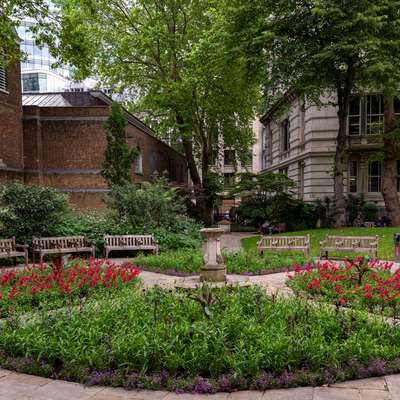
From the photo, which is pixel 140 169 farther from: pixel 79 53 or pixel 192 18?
pixel 79 53

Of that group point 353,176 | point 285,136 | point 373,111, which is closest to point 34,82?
point 285,136

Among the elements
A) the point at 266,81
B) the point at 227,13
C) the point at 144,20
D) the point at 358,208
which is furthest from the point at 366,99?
the point at 144,20

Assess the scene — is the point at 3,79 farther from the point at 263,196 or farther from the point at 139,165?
the point at 263,196

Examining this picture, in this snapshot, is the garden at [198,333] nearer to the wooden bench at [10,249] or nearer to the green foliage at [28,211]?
the wooden bench at [10,249]

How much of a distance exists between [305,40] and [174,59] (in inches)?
344

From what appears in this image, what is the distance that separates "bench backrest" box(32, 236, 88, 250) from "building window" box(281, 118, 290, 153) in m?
24.3

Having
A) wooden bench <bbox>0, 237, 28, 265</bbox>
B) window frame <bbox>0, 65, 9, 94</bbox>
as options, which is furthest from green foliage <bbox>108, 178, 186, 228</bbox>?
window frame <bbox>0, 65, 9, 94</bbox>

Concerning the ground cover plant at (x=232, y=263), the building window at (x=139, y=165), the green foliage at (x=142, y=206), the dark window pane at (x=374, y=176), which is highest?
the building window at (x=139, y=165)

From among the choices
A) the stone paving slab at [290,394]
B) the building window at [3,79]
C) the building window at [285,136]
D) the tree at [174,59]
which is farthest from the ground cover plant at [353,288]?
the building window at [285,136]

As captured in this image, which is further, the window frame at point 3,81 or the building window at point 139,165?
the building window at point 139,165

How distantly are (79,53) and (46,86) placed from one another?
8078 cm

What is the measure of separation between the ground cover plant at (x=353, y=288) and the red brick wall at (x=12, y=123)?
59.3ft

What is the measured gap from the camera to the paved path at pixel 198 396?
13.4 feet

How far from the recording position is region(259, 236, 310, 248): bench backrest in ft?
43.0
